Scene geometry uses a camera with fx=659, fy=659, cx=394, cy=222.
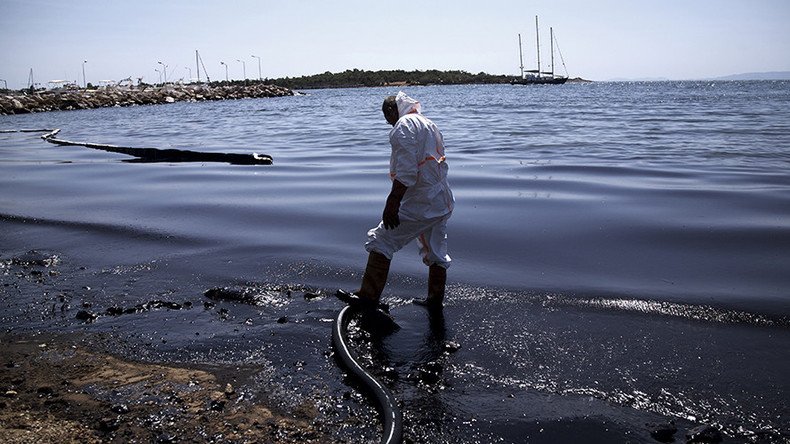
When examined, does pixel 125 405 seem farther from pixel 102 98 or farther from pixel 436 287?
pixel 102 98

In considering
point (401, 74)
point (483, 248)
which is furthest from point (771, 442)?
point (401, 74)

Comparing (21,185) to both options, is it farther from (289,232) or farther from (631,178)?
(631,178)

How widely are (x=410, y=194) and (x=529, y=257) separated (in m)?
2.70

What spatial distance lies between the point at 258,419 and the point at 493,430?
1.32 m

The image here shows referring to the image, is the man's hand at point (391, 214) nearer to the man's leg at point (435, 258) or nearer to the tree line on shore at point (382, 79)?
the man's leg at point (435, 258)

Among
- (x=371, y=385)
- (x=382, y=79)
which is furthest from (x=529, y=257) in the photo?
(x=382, y=79)

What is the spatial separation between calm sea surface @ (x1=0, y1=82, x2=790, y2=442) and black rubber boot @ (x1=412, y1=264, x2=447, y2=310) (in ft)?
0.68

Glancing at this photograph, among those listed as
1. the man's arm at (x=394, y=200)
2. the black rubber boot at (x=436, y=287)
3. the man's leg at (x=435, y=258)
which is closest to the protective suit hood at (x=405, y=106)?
the man's arm at (x=394, y=200)

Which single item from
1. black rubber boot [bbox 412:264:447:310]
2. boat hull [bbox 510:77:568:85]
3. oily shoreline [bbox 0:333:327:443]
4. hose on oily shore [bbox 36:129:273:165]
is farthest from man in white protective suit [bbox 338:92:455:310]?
boat hull [bbox 510:77:568:85]

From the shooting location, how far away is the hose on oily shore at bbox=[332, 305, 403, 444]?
11.4ft

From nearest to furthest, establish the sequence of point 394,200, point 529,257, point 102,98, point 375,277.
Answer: point 394,200
point 375,277
point 529,257
point 102,98

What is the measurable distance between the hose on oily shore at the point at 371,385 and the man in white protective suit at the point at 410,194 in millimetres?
453

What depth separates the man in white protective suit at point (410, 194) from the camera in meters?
4.96

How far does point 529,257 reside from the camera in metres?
7.47
